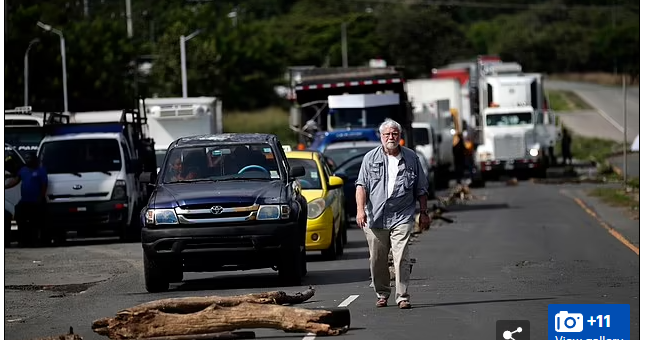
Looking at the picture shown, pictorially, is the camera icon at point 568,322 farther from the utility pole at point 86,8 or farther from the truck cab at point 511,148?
the utility pole at point 86,8

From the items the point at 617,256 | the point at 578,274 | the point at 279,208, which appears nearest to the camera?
the point at 279,208

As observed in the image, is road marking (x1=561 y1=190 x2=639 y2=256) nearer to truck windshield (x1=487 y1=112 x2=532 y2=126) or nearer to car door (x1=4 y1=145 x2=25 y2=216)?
car door (x1=4 y1=145 x2=25 y2=216)

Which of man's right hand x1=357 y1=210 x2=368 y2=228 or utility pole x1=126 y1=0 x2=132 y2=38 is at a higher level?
utility pole x1=126 y1=0 x2=132 y2=38

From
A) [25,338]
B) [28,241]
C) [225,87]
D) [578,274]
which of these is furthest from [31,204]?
[225,87]

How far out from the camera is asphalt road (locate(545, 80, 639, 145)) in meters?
78.1

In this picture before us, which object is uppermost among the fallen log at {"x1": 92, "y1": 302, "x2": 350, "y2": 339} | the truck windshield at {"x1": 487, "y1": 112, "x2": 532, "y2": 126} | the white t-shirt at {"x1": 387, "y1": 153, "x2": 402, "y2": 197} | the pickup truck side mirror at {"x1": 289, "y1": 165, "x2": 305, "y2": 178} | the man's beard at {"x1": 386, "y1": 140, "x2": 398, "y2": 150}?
the man's beard at {"x1": 386, "y1": 140, "x2": 398, "y2": 150}

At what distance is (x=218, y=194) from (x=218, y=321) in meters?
4.40

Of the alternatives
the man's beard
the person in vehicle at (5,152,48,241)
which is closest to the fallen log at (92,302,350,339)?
the man's beard

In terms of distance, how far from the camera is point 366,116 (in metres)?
37.1

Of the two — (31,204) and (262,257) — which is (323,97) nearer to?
(31,204)

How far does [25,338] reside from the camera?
1300 cm

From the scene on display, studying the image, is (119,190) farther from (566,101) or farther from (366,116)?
(566,101)

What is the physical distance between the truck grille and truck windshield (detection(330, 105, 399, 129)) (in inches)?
603

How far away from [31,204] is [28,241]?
107 cm
